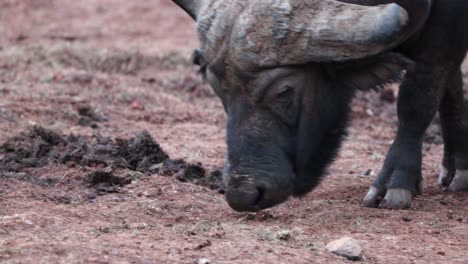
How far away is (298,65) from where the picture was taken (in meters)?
5.61

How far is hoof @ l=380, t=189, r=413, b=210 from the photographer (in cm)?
607

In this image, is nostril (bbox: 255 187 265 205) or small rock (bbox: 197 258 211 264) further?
nostril (bbox: 255 187 265 205)

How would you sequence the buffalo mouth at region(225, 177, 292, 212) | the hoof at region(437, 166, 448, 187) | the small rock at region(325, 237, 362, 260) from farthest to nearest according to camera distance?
1. the hoof at region(437, 166, 448, 187)
2. the buffalo mouth at region(225, 177, 292, 212)
3. the small rock at region(325, 237, 362, 260)

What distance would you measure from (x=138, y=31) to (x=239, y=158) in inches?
390

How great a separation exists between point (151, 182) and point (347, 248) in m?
1.94

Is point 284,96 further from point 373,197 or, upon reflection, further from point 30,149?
point 30,149

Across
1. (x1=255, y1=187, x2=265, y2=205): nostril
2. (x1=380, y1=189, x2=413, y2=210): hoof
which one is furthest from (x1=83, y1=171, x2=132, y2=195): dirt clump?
(x1=380, y1=189, x2=413, y2=210): hoof

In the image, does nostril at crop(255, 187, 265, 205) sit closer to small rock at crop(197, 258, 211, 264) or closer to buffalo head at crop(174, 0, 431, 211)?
buffalo head at crop(174, 0, 431, 211)

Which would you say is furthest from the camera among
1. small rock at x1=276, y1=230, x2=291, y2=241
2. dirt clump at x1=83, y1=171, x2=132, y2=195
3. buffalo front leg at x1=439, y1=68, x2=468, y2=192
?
buffalo front leg at x1=439, y1=68, x2=468, y2=192

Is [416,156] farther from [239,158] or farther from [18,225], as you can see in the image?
[18,225]

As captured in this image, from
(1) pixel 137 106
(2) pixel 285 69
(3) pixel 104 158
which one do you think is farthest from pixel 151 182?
(1) pixel 137 106

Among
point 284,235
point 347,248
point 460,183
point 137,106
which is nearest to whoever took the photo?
point 347,248

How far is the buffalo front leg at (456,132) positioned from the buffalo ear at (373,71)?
126 centimetres

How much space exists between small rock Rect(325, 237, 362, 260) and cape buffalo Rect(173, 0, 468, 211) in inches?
26.8
